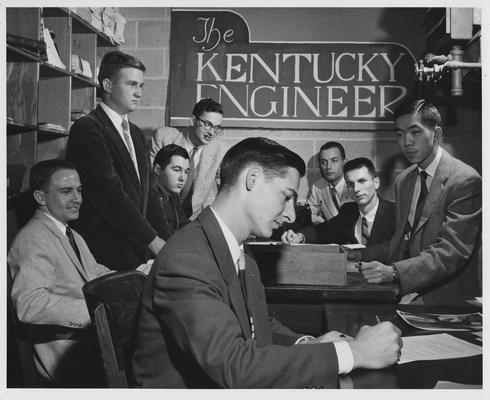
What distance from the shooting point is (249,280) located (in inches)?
55.9

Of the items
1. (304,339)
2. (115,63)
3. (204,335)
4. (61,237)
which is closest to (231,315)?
(204,335)

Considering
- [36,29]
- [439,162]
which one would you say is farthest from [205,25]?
[439,162]

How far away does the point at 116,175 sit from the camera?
216 centimetres

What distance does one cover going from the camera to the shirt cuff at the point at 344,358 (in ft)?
3.52

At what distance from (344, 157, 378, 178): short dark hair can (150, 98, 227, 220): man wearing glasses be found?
1.72ft

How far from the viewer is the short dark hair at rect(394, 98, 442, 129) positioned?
2.12 meters

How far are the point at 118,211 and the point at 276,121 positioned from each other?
29.0 inches

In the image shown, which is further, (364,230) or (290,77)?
(364,230)

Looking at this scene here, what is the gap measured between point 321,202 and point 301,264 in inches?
15.8

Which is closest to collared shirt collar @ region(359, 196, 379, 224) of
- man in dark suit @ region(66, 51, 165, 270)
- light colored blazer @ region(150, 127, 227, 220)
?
light colored blazer @ region(150, 127, 227, 220)

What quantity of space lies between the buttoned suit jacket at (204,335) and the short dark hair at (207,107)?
956 millimetres

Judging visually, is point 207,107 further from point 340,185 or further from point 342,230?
point 342,230

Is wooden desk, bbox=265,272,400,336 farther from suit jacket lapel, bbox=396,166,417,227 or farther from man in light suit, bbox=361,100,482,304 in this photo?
suit jacket lapel, bbox=396,166,417,227

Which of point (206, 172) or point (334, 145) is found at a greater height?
point (334, 145)
